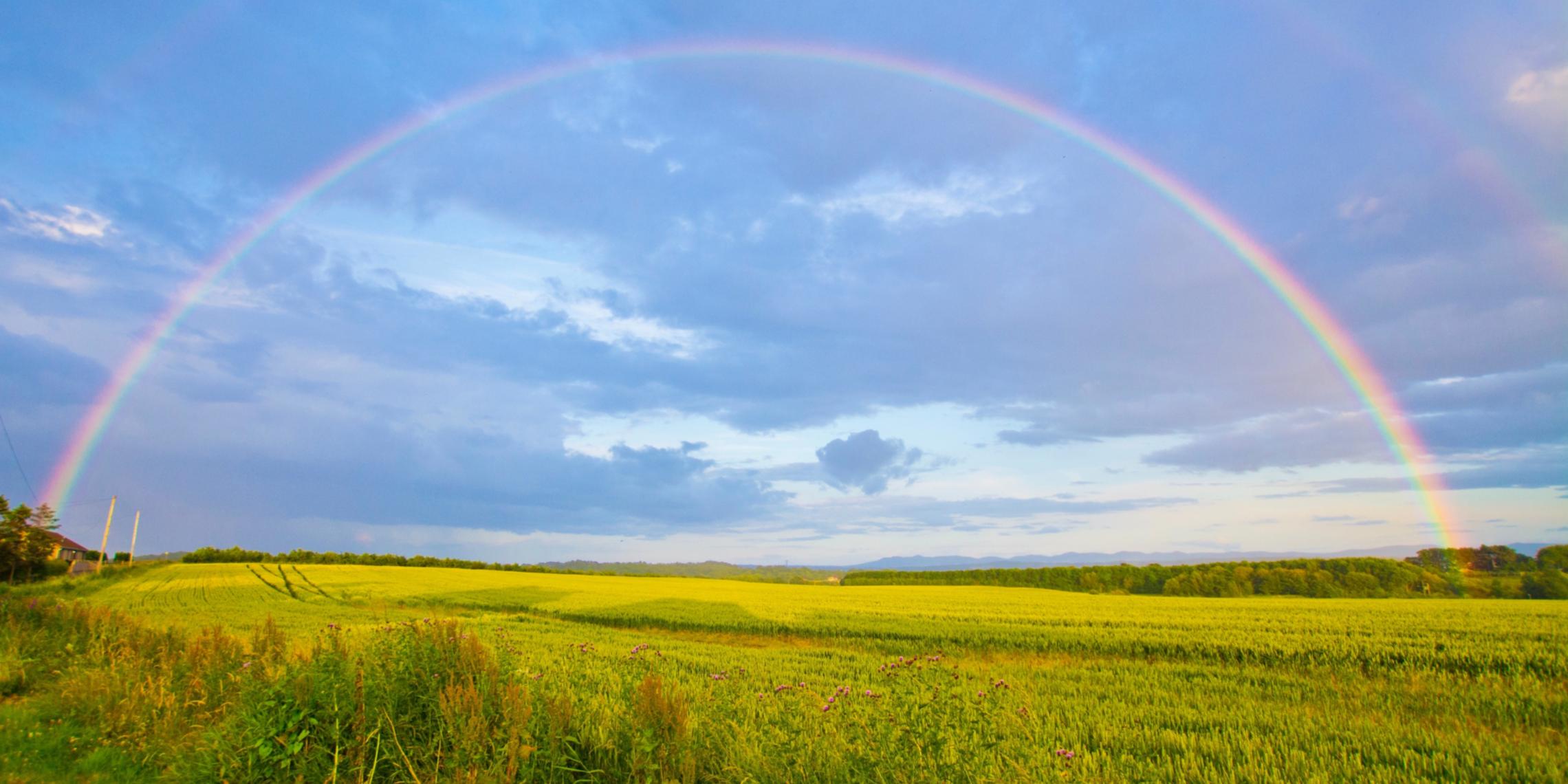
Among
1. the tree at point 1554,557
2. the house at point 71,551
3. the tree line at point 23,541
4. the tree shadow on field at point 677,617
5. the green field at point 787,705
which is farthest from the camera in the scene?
the house at point 71,551

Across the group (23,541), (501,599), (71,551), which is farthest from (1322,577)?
(71,551)

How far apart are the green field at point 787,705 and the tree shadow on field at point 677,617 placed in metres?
4.75

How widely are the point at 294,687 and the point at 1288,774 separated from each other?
355 inches

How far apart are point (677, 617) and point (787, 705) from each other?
58.6ft

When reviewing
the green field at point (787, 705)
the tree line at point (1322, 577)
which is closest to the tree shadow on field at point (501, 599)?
the green field at point (787, 705)

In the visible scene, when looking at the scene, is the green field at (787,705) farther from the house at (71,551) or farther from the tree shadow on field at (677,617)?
the house at (71,551)

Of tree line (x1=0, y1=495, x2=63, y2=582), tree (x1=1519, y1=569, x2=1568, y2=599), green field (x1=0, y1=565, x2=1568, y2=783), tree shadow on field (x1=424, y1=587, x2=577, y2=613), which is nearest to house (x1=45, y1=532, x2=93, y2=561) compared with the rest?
tree line (x1=0, y1=495, x2=63, y2=582)

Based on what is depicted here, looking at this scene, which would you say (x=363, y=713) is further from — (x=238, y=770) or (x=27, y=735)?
(x=27, y=735)

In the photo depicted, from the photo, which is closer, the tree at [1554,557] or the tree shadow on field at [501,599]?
the tree shadow on field at [501,599]

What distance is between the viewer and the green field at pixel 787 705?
17.5ft

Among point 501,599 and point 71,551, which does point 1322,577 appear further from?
point 71,551

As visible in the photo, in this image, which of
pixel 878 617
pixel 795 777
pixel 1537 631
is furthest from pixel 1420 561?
pixel 795 777

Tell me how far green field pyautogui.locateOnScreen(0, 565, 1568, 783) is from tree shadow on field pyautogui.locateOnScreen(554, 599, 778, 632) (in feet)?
15.6

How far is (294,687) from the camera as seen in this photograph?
6168 mm
